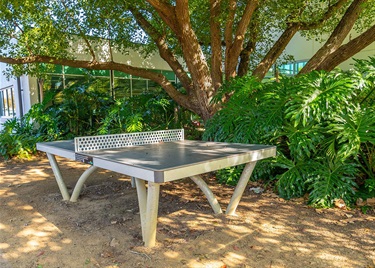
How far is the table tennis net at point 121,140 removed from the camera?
3.23 metres

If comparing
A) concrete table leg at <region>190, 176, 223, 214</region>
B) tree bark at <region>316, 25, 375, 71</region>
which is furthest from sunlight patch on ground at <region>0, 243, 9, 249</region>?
tree bark at <region>316, 25, 375, 71</region>

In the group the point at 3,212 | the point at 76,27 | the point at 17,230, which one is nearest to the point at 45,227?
the point at 17,230

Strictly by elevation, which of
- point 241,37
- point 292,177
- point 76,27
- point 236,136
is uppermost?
point 76,27

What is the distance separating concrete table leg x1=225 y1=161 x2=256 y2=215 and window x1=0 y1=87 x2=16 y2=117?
1113 cm

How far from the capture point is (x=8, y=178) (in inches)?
210

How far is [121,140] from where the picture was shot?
11.9 feet

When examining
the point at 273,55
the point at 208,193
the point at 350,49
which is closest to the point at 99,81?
the point at 273,55

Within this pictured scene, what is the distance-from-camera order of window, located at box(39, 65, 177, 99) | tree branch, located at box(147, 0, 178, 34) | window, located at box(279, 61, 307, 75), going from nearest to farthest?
1. tree branch, located at box(147, 0, 178, 34)
2. window, located at box(39, 65, 177, 99)
3. window, located at box(279, 61, 307, 75)

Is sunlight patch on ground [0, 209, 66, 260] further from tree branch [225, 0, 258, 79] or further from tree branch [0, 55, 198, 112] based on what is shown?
tree branch [225, 0, 258, 79]

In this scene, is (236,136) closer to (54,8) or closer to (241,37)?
(241,37)

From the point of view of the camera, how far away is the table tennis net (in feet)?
10.6

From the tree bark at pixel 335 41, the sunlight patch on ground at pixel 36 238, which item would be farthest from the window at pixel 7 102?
the tree bark at pixel 335 41

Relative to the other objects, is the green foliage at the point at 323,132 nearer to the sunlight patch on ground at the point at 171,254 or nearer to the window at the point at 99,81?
the sunlight patch on ground at the point at 171,254

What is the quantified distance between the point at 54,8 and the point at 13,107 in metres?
6.59
